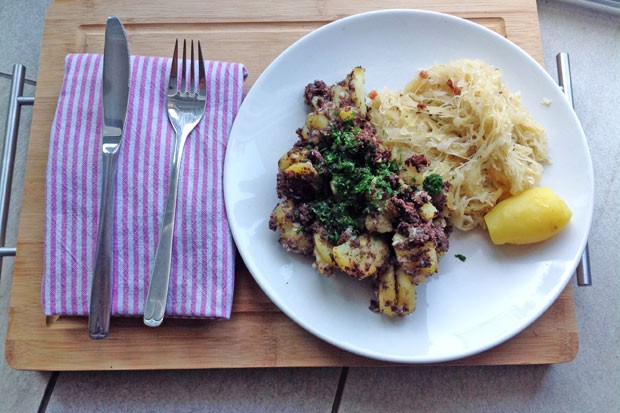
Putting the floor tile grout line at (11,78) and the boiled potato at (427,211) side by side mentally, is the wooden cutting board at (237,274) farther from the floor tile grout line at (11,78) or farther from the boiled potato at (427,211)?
the boiled potato at (427,211)

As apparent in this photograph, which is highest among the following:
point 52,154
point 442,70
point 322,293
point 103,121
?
point 442,70

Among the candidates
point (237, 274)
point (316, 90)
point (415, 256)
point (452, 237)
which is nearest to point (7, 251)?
point (237, 274)

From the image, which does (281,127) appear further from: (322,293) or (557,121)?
(557,121)

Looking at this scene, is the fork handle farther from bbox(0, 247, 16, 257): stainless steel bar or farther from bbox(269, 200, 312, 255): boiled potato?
bbox(0, 247, 16, 257): stainless steel bar

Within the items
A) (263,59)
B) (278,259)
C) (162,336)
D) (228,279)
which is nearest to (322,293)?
(278,259)

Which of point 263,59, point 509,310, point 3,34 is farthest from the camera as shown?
point 3,34

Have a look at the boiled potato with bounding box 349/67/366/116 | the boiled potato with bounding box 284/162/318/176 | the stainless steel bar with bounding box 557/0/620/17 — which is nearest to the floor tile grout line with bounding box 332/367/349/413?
the boiled potato with bounding box 284/162/318/176

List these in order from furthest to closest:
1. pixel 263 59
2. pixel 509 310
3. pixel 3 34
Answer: pixel 3 34
pixel 263 59
pixel 509 310
